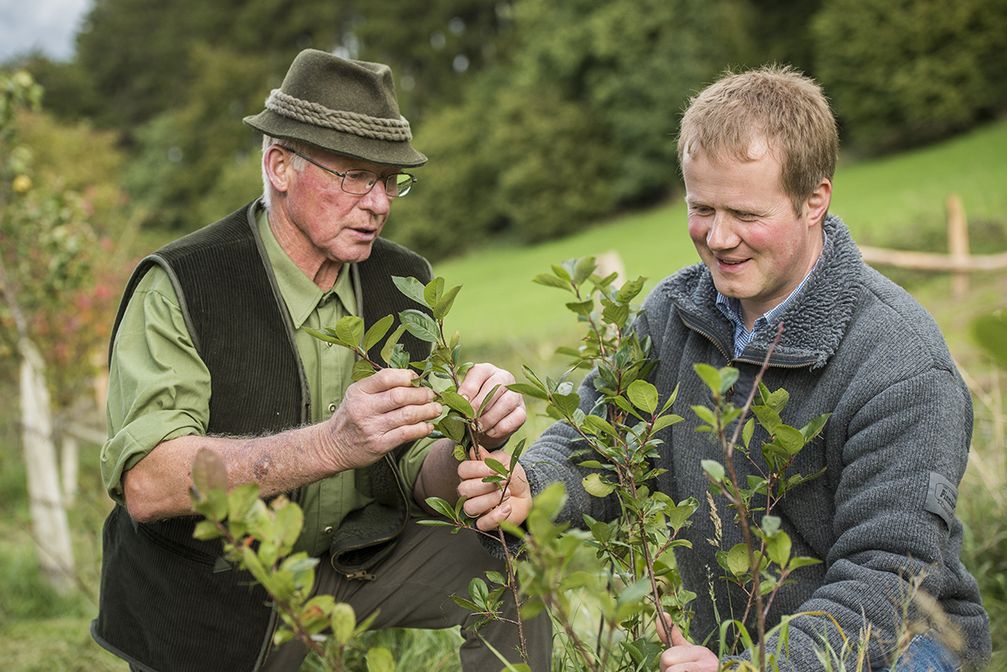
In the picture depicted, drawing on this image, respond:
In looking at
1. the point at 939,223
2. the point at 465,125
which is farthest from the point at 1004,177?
the point at 465,125

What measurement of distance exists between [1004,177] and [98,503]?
18908 millimetres

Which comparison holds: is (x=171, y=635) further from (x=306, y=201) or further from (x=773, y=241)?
(x=773, y=241)

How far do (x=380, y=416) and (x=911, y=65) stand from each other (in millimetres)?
27581

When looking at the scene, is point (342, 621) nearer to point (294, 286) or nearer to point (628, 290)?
point (628, 290)

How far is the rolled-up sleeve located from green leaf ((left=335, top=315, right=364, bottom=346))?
3.18ft

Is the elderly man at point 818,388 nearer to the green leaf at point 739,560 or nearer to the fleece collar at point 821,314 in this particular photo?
the fleece collar at point 821,314

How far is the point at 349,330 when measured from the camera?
69.2 inches

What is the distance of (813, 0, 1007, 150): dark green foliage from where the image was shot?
25484 mm

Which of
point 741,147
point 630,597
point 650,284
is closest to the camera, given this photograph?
point 630,597

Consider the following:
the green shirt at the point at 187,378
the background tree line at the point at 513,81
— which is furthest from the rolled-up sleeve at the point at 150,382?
the background tree line at the point at 513,81

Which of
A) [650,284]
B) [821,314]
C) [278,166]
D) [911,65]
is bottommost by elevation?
[650,284]

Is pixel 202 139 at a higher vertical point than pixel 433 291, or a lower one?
lower

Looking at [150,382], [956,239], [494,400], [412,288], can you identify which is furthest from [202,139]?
[412,288]

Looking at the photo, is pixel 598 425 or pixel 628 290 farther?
pixel 628 290
